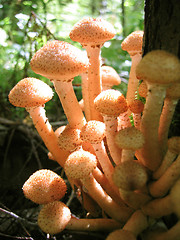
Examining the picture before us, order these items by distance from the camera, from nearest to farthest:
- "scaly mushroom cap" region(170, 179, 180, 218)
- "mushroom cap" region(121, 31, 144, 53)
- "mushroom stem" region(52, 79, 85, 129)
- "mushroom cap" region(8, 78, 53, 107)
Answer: "scaly mushroom cap" region(170, 179, 180, 218) → "mushroom cap" region(8, 78, 53, 107) → "mushroom stem" region(52, 79, 85, 129) → "mushroom cap" region(121, 31, 144, 53)

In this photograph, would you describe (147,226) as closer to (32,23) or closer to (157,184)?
(157,184)

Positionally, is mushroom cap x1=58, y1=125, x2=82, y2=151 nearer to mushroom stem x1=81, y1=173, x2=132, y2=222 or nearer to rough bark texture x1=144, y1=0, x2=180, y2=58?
mushroom stem x1=81, y1=173, x2=132, y2=222

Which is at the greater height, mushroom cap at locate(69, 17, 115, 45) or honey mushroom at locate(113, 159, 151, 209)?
mushroom cap at locate(69, 17, 115, 45)

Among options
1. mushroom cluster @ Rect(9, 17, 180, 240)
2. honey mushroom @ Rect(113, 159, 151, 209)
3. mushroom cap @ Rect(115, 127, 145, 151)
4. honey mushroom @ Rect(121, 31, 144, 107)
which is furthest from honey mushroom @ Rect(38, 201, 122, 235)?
honey mushroom @ Rect(121, 31, 144, 107)

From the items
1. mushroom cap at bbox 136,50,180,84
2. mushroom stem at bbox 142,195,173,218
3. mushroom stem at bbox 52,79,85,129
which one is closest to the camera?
mushroom cap at bbox 136,50,180,84

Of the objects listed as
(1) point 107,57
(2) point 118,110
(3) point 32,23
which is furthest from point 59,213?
(1) point 107,57

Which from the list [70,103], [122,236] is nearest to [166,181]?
[122,236]

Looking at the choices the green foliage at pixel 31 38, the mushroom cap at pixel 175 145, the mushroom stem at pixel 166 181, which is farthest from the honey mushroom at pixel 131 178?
the green foliage at pixel 31 38

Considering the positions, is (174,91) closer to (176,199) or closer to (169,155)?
(169,155)
